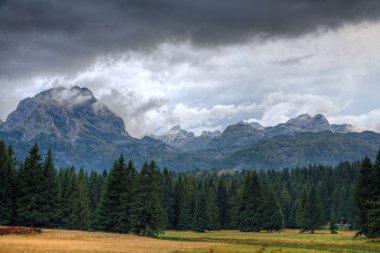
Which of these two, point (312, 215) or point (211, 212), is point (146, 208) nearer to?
point (211, 212)

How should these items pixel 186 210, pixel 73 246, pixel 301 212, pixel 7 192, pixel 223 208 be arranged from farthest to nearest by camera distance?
pixel 223 208 < pixel 301 212 < pixel 186 210 < pixel 7 192 < pixel 73 246

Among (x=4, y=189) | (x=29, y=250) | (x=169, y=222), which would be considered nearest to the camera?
(x=29, y=250)

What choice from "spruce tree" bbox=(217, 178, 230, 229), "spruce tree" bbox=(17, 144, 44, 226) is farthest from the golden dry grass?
"spruce tree" bbox=(217, 178, 230, 229)

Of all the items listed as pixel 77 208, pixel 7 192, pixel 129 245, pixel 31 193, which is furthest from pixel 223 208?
pixel 129 245

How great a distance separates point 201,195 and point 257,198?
58.1ft

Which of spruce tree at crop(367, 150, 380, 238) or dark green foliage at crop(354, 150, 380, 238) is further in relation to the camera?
dark green foliage at crop(354, 150, 380, 238)

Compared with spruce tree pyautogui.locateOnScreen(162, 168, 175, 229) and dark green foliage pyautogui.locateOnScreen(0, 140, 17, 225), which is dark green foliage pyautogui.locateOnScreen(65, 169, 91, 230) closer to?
dark green foliage pyautogui.locateOnScreen(0, 140, 17, 225)

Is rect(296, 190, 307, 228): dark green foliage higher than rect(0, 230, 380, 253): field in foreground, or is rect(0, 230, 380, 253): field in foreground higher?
rect(296, 190, 307, 228): dark green foliage

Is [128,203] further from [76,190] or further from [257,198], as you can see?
[257,198]

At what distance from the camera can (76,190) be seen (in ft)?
370

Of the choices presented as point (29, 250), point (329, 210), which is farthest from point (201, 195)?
point (29, 250)

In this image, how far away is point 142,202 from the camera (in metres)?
93.1

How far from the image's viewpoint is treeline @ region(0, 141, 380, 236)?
284ft

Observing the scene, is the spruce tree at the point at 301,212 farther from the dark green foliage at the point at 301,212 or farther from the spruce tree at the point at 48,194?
the spruce tree at the point at 48,194
